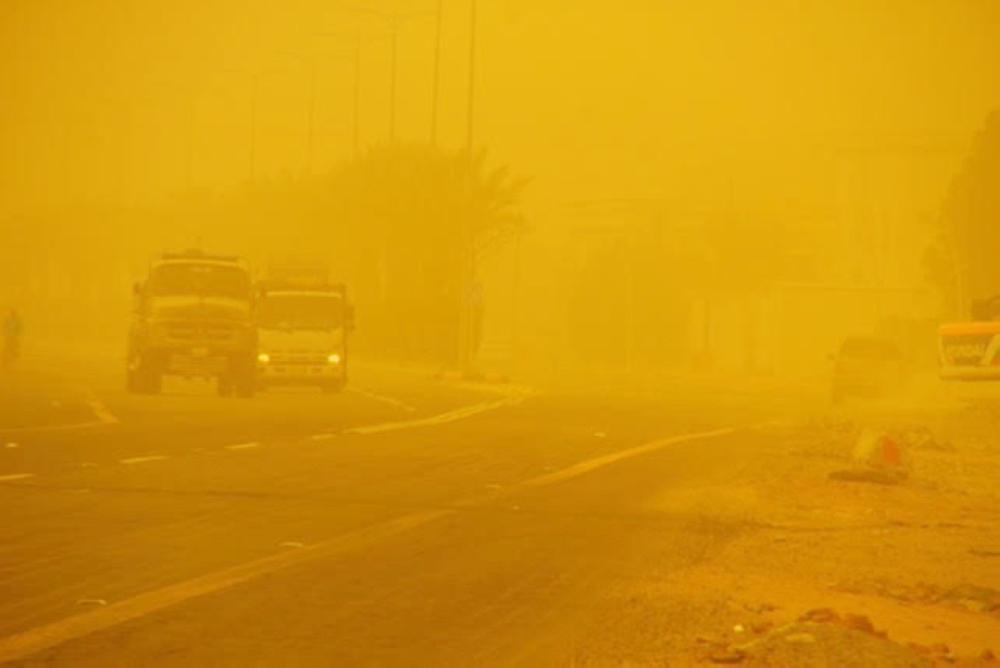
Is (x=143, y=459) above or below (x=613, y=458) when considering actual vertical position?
above

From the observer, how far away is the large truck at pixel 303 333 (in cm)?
4691

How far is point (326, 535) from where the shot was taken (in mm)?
15008

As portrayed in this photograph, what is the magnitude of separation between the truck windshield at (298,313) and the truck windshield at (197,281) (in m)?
4.84

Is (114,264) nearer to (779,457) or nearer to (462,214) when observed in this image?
(462,214)

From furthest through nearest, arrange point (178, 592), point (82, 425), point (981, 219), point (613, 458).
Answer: point (981, 219), point (82, 425), point (613, 458), point (178, 592)

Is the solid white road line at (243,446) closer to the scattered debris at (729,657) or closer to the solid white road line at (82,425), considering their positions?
the solid white road line at (82,425)

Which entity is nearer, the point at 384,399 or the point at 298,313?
the point at 384,399

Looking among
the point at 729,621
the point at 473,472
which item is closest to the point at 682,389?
the point at 473,472

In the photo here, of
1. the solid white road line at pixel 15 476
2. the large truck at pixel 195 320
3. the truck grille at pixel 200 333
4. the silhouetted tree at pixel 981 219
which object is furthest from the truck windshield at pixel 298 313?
the silhouetted tree at pixel 981 219

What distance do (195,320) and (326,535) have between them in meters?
27.1

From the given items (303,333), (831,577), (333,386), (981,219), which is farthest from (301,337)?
(981,219)

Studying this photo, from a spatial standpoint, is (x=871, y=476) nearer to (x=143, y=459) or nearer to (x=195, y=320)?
(x=143, y=459)

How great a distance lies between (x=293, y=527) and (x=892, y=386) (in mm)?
38238

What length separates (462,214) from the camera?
230ft
